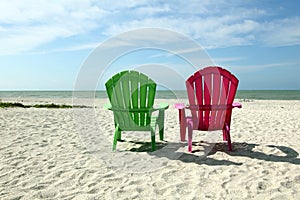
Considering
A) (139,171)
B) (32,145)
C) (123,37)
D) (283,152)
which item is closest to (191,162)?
(139,171)

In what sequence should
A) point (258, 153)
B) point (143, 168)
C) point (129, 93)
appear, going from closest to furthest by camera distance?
point (143, 168) → point (258, 153) → point (129, 93)

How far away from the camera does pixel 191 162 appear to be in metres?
3.45

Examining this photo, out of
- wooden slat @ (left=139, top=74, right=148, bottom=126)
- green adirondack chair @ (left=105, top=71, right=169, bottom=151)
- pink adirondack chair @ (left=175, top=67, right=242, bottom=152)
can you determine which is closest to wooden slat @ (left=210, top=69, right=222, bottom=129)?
pink adirondack chair @ (left=175, top=67, right=242, bottom=152)

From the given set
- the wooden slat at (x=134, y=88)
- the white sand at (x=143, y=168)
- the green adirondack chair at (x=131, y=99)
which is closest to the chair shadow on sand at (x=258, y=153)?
the white sand at (x=143, y=168)

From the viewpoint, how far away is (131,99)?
13.2ft

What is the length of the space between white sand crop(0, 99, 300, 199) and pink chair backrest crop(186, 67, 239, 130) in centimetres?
59

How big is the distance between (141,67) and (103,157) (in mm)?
1375

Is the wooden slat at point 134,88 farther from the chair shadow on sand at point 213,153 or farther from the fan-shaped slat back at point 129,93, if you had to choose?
the chair shadow on sand at point 213,153

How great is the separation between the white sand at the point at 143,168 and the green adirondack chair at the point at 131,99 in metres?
0.42

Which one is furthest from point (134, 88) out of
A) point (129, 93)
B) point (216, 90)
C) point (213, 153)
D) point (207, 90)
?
point (213, 153)

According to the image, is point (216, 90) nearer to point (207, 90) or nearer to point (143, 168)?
point (207, 90)

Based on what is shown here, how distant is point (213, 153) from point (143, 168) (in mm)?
1107

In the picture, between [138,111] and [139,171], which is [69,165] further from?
[138,111]

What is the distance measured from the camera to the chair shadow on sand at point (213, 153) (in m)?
3.50
